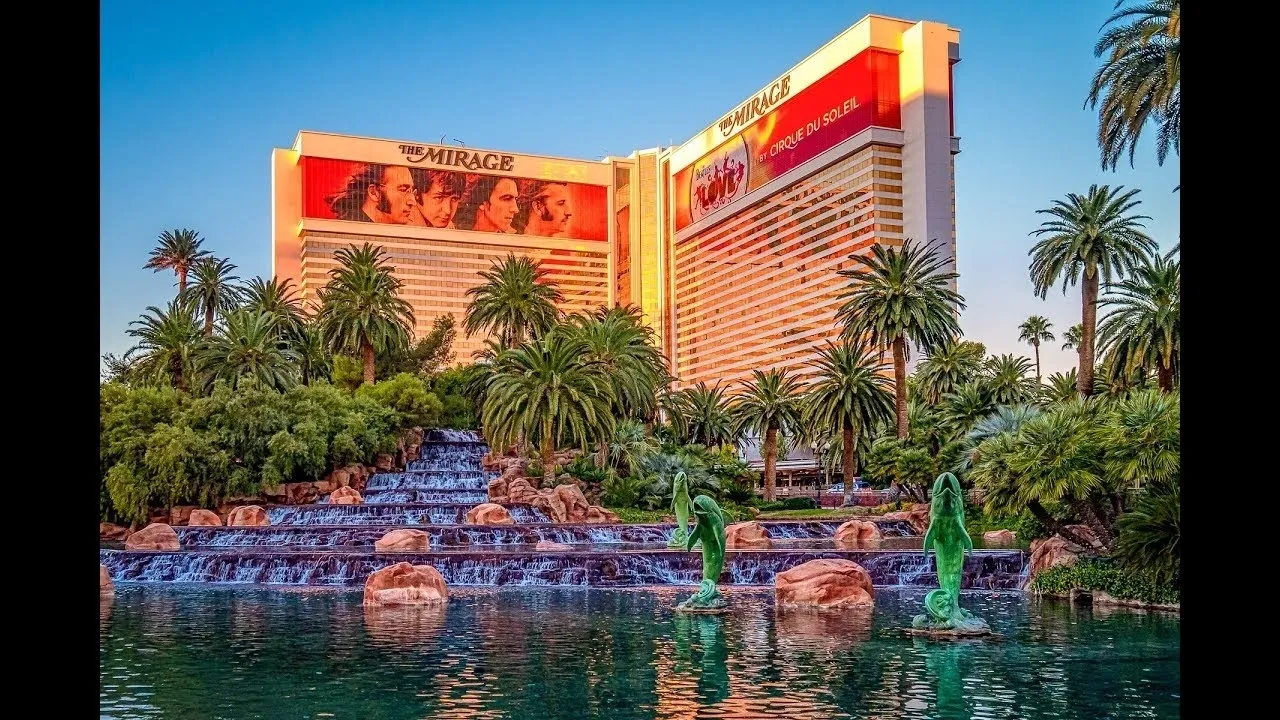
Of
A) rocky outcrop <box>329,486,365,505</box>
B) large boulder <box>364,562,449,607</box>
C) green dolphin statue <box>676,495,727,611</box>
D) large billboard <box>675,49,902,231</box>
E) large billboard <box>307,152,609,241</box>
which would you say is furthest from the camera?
large billboard <box>307,152,609,241</box>

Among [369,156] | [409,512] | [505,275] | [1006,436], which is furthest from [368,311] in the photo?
[369,156]

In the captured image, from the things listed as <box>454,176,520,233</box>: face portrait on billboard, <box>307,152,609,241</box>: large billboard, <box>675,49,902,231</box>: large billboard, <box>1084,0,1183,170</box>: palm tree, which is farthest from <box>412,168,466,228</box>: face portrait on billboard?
<box>1084,0,1183,170</box>: palm tree

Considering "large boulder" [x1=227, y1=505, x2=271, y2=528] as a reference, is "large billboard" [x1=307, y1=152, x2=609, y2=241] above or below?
above

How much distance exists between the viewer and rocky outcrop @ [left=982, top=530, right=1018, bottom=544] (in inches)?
1328

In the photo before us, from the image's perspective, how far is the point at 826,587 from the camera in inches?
803

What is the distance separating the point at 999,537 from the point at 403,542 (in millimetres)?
17696

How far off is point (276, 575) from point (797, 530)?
1741 centimetres

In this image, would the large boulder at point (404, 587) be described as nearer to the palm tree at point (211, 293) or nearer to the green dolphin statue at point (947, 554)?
the green dolphin statue at point (947, 554)

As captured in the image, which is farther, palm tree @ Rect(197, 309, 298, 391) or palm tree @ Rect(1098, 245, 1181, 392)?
palm tree @ Rect(197, 309, 298, 391)

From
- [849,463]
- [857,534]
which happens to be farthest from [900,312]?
[857,534]

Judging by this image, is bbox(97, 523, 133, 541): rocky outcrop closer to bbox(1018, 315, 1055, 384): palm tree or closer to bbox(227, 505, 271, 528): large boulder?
bbox(227, 505, 271, 528): large boulder

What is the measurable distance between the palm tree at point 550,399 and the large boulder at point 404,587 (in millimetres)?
21441

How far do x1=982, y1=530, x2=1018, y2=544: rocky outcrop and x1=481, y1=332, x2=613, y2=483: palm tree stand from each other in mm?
15288
